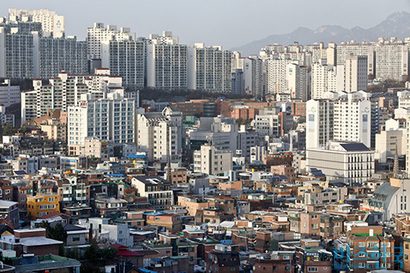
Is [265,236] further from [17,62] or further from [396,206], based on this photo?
[17,62]

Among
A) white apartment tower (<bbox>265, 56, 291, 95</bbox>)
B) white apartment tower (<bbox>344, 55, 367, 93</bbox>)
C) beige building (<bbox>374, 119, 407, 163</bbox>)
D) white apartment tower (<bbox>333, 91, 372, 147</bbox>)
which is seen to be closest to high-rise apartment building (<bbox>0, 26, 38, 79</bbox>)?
white apartment tower (<bbox>344, 55, 367, 93</bbox>)

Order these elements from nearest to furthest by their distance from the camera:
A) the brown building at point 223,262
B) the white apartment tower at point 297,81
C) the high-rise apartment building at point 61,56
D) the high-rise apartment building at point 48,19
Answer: the brown building at point 223,262 → the high-rise apartment building at point 61,56 → the high-rise apartment building at point 48,19 → the white apartment tower at point 297,81

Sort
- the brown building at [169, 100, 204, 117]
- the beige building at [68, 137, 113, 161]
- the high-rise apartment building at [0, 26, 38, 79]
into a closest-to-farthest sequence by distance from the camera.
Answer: the beige building at [68, 137, 113, 161] → the high-rise apartment building at [0, 26, 38, 79] → the brown building at [169, 100, 204, 117]

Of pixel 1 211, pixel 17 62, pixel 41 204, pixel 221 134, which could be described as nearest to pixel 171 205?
pixel 41 204

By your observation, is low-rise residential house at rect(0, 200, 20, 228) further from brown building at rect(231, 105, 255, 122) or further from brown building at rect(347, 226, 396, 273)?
brown building at rect(231, 105, 255, 122)

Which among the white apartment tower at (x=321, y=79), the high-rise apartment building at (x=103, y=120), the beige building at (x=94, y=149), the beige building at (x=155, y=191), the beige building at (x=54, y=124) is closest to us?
the beige building at (x=155, y=191)

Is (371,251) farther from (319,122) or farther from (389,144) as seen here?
(319,122)

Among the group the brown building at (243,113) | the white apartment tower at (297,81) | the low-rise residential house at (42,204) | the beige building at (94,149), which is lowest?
the low-rise residential house at (42,204)

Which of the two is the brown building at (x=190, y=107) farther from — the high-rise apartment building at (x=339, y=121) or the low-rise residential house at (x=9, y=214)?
the low-rise residential house at (x=9, y=214)

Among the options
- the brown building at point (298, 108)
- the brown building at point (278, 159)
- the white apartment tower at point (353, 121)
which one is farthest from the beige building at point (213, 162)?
the brown building at point (298, 108)
